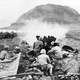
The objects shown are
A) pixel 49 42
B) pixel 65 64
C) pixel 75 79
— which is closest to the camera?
pixel 75 79

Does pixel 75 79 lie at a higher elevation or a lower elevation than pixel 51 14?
lower

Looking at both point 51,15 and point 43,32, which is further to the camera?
point 51,15

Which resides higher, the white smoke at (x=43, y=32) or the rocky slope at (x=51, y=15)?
the rocky slope at (x=51, y=15)

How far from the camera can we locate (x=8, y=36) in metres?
13.9

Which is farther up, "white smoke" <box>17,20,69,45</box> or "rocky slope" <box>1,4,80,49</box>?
"rocky slope" <box>1,4,80,49</box>

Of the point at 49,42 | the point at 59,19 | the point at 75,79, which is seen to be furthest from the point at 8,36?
the point at 59,19

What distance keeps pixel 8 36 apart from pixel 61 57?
640 centimetres

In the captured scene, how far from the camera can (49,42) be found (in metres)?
9.27

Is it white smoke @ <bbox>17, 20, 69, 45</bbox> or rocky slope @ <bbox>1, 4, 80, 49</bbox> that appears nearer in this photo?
white smoke @ <bbox>17, 20, 69, 45</bbox>

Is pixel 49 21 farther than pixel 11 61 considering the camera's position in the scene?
Yes

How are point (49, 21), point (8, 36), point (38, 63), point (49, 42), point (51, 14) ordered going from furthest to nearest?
1. point (51, 14)
2. point (49, 21)
3. point (8, 36)
4. point (49, 42)
5. point (38, 63)

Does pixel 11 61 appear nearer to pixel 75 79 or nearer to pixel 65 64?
pixel 65 64

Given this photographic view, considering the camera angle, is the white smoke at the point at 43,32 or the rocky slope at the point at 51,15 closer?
the white smoke at the point at 43,32

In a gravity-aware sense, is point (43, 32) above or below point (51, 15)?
below
